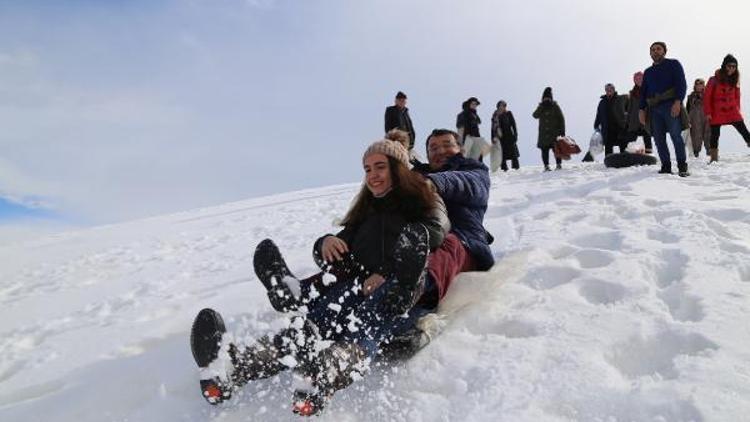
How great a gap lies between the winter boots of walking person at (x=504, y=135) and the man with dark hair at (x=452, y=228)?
7.95 meters

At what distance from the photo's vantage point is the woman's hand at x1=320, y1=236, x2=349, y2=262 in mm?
2721

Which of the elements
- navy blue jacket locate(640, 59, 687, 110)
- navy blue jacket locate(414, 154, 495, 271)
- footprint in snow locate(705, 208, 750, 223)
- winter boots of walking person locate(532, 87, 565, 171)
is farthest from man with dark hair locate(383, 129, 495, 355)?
winter boots of walking person locate(532, 87, 565, 171)

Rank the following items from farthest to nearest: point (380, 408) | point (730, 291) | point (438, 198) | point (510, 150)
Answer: point (510, 150) < point (438, 198) < point (730, 291) < point (380, 408)

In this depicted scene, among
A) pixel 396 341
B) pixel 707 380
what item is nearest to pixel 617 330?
pixel 707 380

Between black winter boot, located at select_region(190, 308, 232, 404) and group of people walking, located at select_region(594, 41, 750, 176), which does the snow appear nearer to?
black winter boot, located at select_region(190, 308, 232, 404)

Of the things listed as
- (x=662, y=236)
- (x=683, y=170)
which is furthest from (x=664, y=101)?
(x=662, y=236)

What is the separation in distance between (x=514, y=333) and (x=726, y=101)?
27.0ft

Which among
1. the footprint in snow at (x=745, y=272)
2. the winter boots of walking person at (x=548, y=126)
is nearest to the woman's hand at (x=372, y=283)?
the footprint in snow at (x=745, y=272)

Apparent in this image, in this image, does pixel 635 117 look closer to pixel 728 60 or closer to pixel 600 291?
pixel 728 60

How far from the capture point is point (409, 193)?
9.15 feet

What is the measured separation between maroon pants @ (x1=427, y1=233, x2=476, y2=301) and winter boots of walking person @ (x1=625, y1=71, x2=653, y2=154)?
844cm

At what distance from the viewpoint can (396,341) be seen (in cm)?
233

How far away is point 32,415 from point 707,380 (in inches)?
110

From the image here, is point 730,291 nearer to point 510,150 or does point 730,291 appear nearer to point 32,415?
point 32,415
